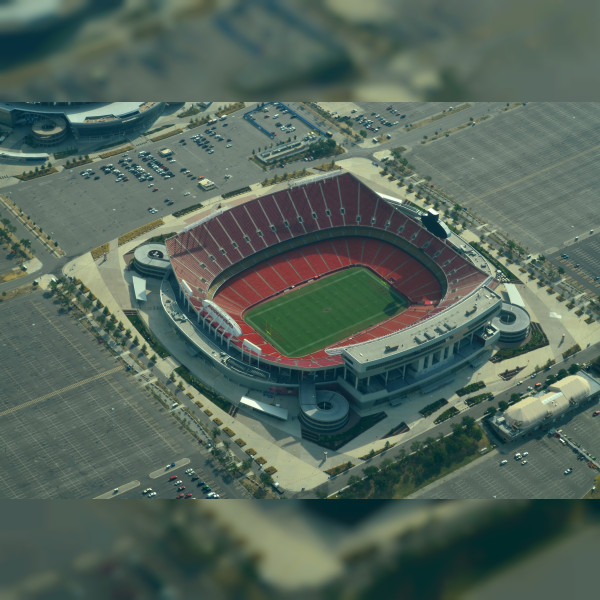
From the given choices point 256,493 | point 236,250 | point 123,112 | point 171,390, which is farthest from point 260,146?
point 256,493

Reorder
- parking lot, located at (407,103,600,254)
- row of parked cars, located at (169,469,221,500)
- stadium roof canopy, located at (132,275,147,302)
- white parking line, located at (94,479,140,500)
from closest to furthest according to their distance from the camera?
white parking line, located at (94,479,140,500) → row of parked cars, located at (169,469,221,500) → stadium roof canopy, located at (132,275,147,302) → parking lot, located at (407,103,600,254)

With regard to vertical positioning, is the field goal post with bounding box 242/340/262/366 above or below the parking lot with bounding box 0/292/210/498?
above

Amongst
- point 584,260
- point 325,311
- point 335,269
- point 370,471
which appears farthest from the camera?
point 584,260

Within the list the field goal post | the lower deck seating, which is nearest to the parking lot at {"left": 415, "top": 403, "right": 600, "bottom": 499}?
the lower deck seating

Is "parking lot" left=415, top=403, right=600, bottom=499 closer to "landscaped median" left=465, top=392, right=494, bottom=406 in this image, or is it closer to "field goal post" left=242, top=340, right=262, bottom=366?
"landscaped median" left=465, top=392, right=494, bottom=406

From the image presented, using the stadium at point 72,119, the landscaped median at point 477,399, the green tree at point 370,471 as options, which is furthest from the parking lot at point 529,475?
the stadium at point 72,119

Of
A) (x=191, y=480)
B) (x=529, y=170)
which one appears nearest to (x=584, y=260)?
(x=529, y=170)

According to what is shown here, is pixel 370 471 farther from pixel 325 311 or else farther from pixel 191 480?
pixel 325 311
